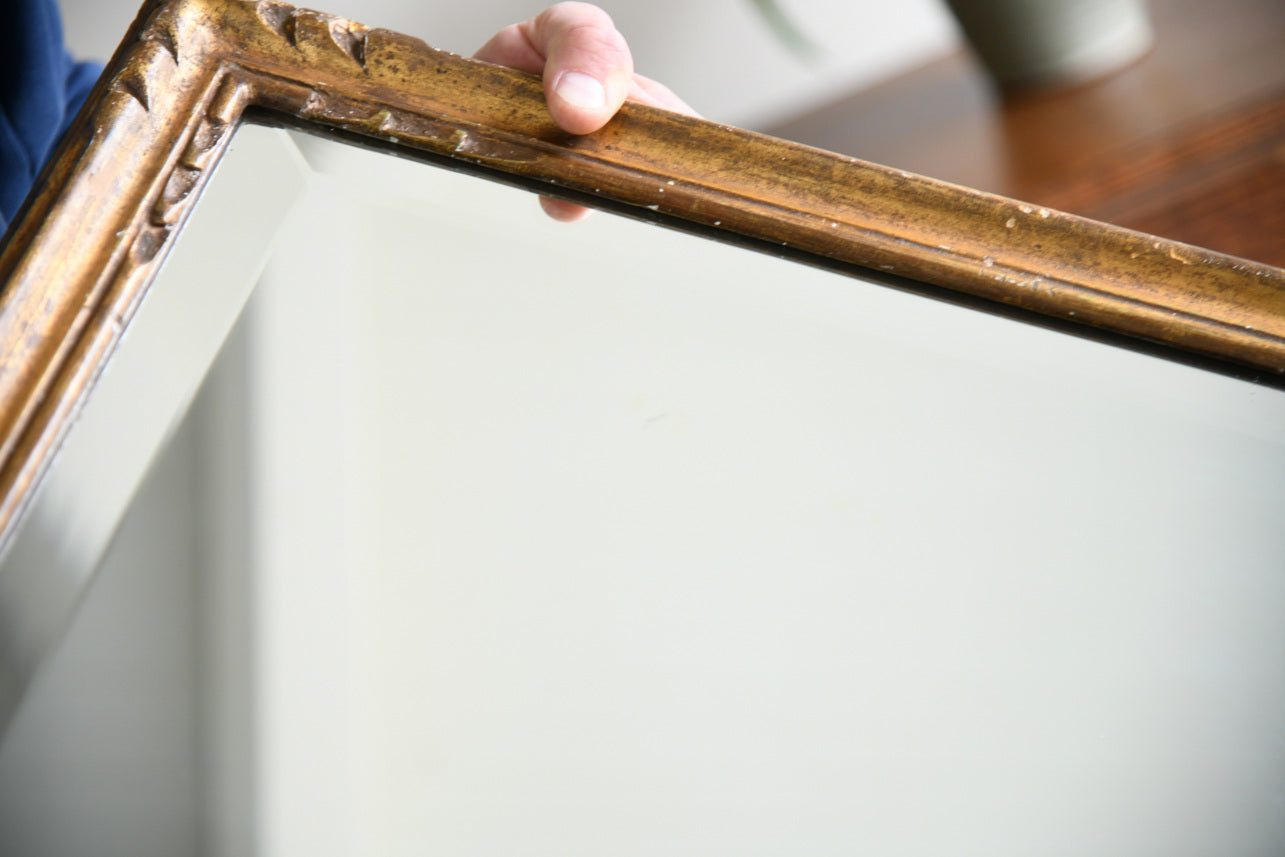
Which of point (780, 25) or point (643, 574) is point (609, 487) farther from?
point (780, 25)

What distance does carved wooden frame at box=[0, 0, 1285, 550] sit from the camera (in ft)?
0.83

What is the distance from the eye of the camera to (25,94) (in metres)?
0.40

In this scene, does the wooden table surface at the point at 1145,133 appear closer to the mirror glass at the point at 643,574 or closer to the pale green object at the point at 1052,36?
the pale green object at the point at 1052,36

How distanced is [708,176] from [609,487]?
0.10m

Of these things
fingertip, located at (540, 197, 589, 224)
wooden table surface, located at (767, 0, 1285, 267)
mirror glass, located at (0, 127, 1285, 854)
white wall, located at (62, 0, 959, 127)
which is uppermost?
white wall, located at (62, 0, 959, 127)

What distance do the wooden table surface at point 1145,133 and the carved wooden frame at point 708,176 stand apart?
284 mm

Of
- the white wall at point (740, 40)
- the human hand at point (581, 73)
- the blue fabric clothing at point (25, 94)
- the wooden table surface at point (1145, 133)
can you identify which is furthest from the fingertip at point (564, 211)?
the white wall at point (740, 40)

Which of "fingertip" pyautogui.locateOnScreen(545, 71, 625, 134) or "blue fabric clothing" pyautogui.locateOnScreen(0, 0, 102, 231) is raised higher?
"blue fabric clothing" pyautogui.locateOnScreen(0, 0, 102, 231)

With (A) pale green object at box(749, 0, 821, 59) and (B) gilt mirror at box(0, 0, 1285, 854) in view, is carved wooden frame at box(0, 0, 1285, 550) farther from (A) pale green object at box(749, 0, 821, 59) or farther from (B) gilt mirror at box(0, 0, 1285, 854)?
(A) pale green object at box(749, 0, 821, 59)

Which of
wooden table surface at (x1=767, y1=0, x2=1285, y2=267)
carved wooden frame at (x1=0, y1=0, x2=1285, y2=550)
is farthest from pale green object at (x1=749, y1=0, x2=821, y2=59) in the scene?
carved wooden frame at (x1=0, y1=0, x2=1285, y2=550)

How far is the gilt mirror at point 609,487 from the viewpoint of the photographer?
0.79 feet

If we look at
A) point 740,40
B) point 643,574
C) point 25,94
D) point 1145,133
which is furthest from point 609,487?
point 740,40

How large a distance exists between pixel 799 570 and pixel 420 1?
0.60 m

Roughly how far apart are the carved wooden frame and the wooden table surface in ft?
0.93
